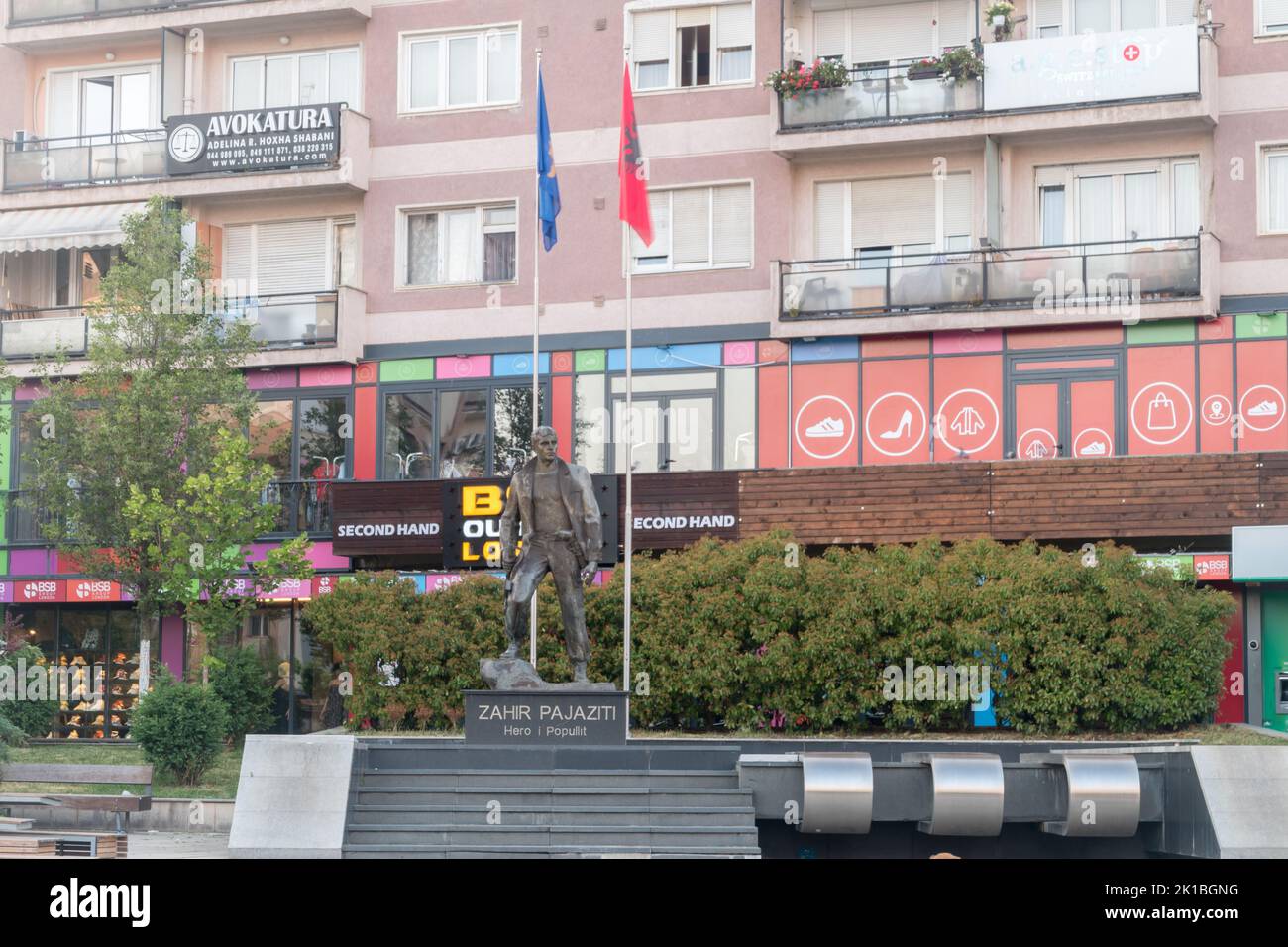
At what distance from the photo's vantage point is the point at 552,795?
66.5 ft

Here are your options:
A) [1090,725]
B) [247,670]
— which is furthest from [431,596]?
[1090,725]

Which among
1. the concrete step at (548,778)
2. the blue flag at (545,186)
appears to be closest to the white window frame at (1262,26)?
the blue flag at (545,186)

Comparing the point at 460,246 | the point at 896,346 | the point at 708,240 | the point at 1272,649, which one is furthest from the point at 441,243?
the point at 1272,649

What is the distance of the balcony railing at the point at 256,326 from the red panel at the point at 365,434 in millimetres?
1209

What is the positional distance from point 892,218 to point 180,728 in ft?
51.3

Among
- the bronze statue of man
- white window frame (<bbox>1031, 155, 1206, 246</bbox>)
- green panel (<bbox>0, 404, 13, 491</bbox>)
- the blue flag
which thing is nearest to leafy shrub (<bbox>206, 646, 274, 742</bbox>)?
green panel (<bbox>0, 404, 13, 491</bbox>)

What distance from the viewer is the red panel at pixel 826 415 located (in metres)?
34.0

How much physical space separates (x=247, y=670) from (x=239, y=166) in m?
10.7

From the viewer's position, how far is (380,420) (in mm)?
36781

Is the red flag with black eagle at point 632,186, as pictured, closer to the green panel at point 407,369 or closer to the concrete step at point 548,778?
the concrete step at point 548,778

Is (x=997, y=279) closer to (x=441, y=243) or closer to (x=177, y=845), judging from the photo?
(x=441, y=243)

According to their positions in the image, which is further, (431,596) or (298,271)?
(298,271)

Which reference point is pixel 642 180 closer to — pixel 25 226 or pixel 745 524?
pixel 745 524

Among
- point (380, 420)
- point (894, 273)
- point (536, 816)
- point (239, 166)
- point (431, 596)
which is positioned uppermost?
point (239, 166)
